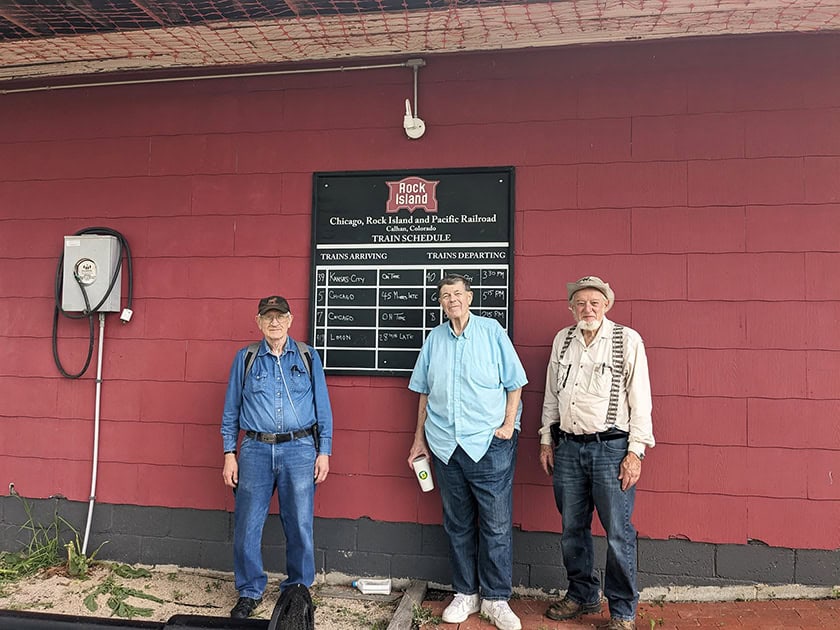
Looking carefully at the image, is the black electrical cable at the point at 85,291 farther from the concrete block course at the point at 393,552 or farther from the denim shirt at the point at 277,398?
the denim shirt at the point at 277,398

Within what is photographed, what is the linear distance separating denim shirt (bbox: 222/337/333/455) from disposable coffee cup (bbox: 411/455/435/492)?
1.51 feet

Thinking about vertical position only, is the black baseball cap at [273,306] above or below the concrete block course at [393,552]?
above

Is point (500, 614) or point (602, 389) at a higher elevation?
point (602, 389)

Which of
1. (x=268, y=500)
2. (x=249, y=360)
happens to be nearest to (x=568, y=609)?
(x=268, y=500)

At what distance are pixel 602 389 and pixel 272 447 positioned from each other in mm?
1617

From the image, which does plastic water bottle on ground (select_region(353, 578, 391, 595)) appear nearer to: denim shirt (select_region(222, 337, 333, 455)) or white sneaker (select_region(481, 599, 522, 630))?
white sneaker (select_region(481, 599, 522, 630))

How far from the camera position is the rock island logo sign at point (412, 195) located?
343cm

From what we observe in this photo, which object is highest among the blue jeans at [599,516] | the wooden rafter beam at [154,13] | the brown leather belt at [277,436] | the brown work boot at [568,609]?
the wooden rafter beam at [154,13]

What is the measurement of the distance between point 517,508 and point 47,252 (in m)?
3.20

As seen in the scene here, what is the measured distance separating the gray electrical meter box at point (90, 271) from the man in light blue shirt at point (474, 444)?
1994 mm

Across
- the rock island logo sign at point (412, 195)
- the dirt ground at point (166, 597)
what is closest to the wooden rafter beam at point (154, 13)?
the rock island logo sign at point (412, 195)

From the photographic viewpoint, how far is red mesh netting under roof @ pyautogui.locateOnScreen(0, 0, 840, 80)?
2.92 metres

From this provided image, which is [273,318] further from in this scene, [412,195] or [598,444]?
[598,444]

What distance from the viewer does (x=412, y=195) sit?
3.45 m
